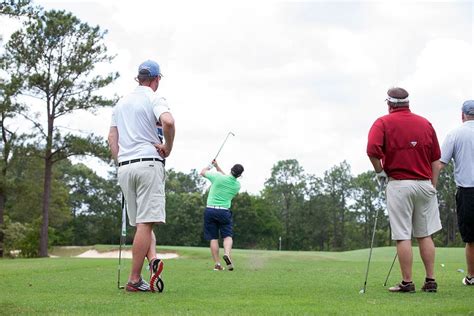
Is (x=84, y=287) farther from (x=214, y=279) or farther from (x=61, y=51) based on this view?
(x=61, y=51)

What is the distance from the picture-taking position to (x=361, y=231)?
299 feet

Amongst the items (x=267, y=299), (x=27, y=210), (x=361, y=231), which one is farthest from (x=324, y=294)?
(x=361, y=231)

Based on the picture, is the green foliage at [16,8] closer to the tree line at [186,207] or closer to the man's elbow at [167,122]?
the man's elbow at [167,122]

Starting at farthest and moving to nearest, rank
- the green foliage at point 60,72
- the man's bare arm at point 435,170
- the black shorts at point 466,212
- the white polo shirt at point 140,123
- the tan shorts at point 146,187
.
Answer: the green foliage at point 60,72 < the black shorts at point 466,212 < the man's bare arm at point 435,170 < the white polo shirt at point 140,123 < the tan shorts at point 146,187

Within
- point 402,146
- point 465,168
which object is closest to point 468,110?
point 465,168

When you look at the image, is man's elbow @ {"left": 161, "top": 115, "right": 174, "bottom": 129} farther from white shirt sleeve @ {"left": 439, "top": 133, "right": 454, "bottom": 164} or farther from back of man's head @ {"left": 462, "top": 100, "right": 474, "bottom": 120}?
back of man's head @ {"left": 462, "top": 100, "right": 474, "bottom": 120}

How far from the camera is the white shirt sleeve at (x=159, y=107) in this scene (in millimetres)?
6945

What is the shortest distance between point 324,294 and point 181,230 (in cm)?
8014

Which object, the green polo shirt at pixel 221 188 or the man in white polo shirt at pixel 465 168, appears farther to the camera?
the green polo shirt at pixel 221 188

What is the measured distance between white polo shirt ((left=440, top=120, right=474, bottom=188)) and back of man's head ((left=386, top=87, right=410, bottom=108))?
3.95 feet

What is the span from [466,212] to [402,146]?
171cm

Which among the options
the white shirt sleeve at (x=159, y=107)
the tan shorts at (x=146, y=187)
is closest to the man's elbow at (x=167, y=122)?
the white shirt sleeve at (x=159, y=107)

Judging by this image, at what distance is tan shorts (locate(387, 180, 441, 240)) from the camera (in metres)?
7.24

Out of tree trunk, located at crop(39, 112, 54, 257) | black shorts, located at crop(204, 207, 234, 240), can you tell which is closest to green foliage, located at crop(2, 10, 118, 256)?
tree trunk, located at crop(39, 112, 54, 257)
